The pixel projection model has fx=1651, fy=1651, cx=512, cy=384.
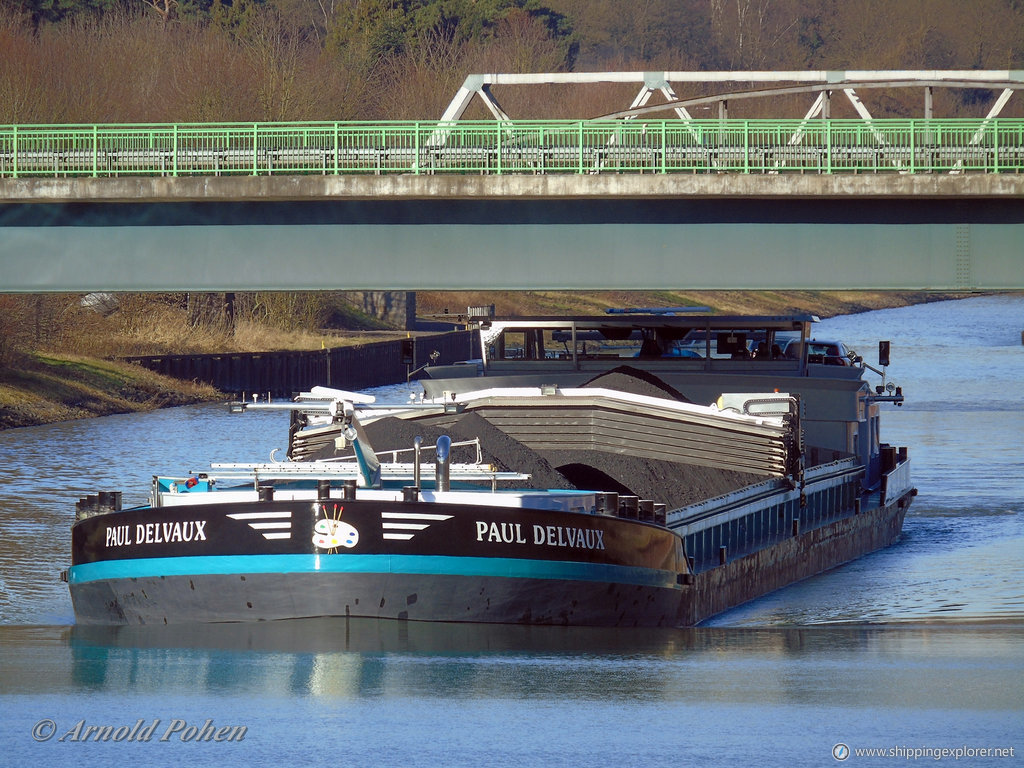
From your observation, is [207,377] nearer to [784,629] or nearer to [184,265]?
[184,265]

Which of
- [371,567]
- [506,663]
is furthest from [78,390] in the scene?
[506,663]

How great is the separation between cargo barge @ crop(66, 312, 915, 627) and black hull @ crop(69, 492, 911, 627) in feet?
0.07

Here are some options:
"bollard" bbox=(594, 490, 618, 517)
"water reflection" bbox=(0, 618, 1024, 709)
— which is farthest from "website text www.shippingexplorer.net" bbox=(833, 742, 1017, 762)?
"bollard" bbox=(594, 490, 618, 517)

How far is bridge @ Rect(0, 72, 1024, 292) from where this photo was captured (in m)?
25.5

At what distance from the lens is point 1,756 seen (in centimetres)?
1197

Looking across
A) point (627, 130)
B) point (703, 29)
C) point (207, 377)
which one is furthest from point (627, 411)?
point (703, 29)

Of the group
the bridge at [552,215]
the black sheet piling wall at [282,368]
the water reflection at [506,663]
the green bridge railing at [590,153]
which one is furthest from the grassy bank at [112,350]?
the water reflection at [506,663]

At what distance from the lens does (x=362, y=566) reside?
16438 millimetres

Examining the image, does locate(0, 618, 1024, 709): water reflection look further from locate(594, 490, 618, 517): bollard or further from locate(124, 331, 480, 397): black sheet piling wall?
locate(124, 331, 480, 397): black sheet piling wall

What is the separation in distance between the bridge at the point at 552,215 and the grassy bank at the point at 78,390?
1968 centimetres

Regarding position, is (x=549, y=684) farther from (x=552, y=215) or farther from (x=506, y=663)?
(x=552, y=215)

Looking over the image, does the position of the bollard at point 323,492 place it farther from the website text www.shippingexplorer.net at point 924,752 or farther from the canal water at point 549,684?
the website text www.shippingexplorer.net at point 924,752

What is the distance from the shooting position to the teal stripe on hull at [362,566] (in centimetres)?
1644

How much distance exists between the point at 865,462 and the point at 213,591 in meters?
15.6
